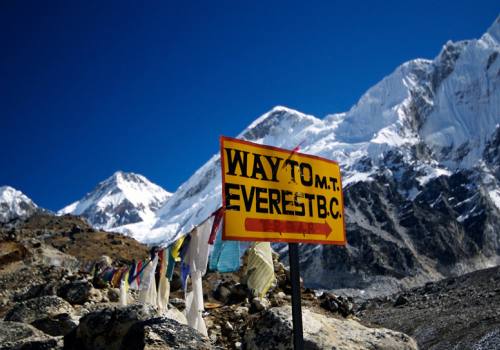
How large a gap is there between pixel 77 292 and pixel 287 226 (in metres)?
13.3

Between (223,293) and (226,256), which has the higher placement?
(226,256)

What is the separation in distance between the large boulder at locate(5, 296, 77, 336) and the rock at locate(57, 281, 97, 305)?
8.42 ft

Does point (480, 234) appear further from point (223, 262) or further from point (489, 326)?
point (223, 262)

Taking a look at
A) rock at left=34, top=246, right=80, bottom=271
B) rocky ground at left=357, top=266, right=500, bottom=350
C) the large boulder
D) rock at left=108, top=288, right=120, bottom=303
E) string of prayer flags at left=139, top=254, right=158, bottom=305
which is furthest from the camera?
rock at left=34, top=246, right=80, bottom=271

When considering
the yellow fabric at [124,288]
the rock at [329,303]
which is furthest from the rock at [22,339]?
the rock at [329,303]

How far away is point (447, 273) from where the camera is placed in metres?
176

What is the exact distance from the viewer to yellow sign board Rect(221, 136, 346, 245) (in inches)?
225

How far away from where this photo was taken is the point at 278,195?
20.0 feet

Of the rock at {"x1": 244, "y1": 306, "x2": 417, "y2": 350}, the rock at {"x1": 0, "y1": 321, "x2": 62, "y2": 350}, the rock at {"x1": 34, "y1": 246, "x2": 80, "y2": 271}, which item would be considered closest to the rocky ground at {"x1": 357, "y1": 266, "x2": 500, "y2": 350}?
the rock at {"x1": 244, "y1": 306, "x2": 417, "y2": 350}

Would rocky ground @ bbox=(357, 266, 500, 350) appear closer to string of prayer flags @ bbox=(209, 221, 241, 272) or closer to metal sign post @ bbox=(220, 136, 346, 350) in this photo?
string of prayer flags @ bbox=(209, 221, 241, 272)

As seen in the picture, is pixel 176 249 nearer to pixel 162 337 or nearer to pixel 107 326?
pixel 107 326

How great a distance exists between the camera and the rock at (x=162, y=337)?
625 cm

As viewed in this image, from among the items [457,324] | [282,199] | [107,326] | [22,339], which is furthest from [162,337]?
[457,324]

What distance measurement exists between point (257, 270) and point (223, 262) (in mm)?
A: 1436
